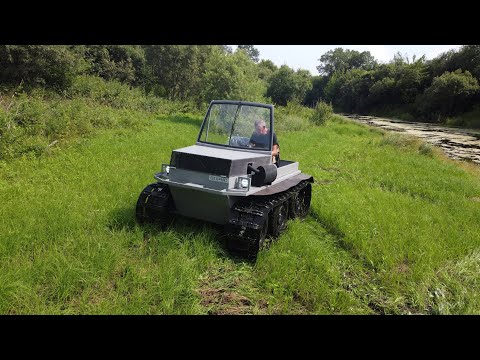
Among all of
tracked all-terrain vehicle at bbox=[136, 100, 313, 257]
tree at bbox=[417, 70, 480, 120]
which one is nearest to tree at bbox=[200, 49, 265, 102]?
tracked all-terrain vehicle at bbox=[136, 100, 313, 257]

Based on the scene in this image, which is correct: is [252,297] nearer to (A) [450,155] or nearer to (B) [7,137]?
(B) [7,137]

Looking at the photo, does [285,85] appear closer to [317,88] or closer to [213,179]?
[213,179]

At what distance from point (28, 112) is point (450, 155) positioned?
696 inches

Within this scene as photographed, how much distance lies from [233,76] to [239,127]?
14.2 meters

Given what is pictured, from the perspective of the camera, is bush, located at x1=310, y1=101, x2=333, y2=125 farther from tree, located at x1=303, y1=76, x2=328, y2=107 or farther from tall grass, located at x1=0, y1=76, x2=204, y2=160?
tree, located at x1=303, y1=76, x2=328, y2=107

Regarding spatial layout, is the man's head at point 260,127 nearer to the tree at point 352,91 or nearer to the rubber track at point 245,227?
the rubber track at point 245,227

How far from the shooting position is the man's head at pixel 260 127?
5.43 metres

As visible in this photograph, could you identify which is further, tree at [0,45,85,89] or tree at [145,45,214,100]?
tree at [145,45,214,100]

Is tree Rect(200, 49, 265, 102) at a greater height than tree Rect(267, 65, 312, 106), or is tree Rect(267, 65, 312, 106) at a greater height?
tree Rect(267, 65, 312, 106)

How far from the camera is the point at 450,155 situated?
1611 centimetres

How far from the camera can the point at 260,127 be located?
546 cm

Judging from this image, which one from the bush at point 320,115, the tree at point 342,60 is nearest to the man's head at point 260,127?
the bush at point 320,115

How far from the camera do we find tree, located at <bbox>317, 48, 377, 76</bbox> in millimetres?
80688

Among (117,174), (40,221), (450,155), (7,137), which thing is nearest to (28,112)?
(7,137)
